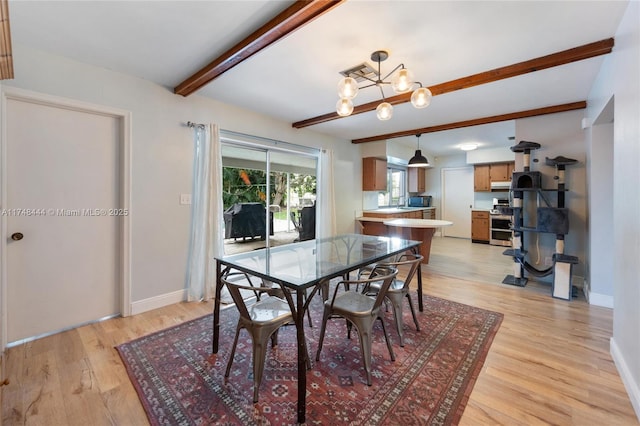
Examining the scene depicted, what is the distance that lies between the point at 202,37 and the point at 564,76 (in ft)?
10.8

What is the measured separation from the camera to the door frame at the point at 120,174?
2.08 metres

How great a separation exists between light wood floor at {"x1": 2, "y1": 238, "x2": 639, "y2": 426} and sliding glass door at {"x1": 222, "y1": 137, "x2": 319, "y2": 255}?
52.6 inches

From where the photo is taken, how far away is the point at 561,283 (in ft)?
10.6

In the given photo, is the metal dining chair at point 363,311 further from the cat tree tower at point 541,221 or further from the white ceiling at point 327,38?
the cat tree tower at point 541,221

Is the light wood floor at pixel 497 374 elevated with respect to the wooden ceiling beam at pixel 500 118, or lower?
lower

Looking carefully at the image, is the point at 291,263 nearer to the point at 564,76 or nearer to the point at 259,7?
the point at 259,7

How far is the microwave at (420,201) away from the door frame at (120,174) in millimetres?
6813

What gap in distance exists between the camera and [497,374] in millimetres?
1868

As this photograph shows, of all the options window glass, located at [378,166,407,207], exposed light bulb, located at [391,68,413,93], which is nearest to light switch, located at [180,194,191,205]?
exposed light bulb, located at [391,68,413,93]

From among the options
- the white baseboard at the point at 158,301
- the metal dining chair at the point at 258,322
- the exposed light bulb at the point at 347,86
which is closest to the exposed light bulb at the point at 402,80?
the exposed light bulb at the point at 347,86

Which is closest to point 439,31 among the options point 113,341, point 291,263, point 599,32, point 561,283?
point 599,32

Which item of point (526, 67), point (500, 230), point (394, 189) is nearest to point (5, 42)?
point (526, 67)

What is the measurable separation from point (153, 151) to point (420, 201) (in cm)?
666

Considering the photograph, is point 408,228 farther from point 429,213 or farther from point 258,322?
point 258,322
